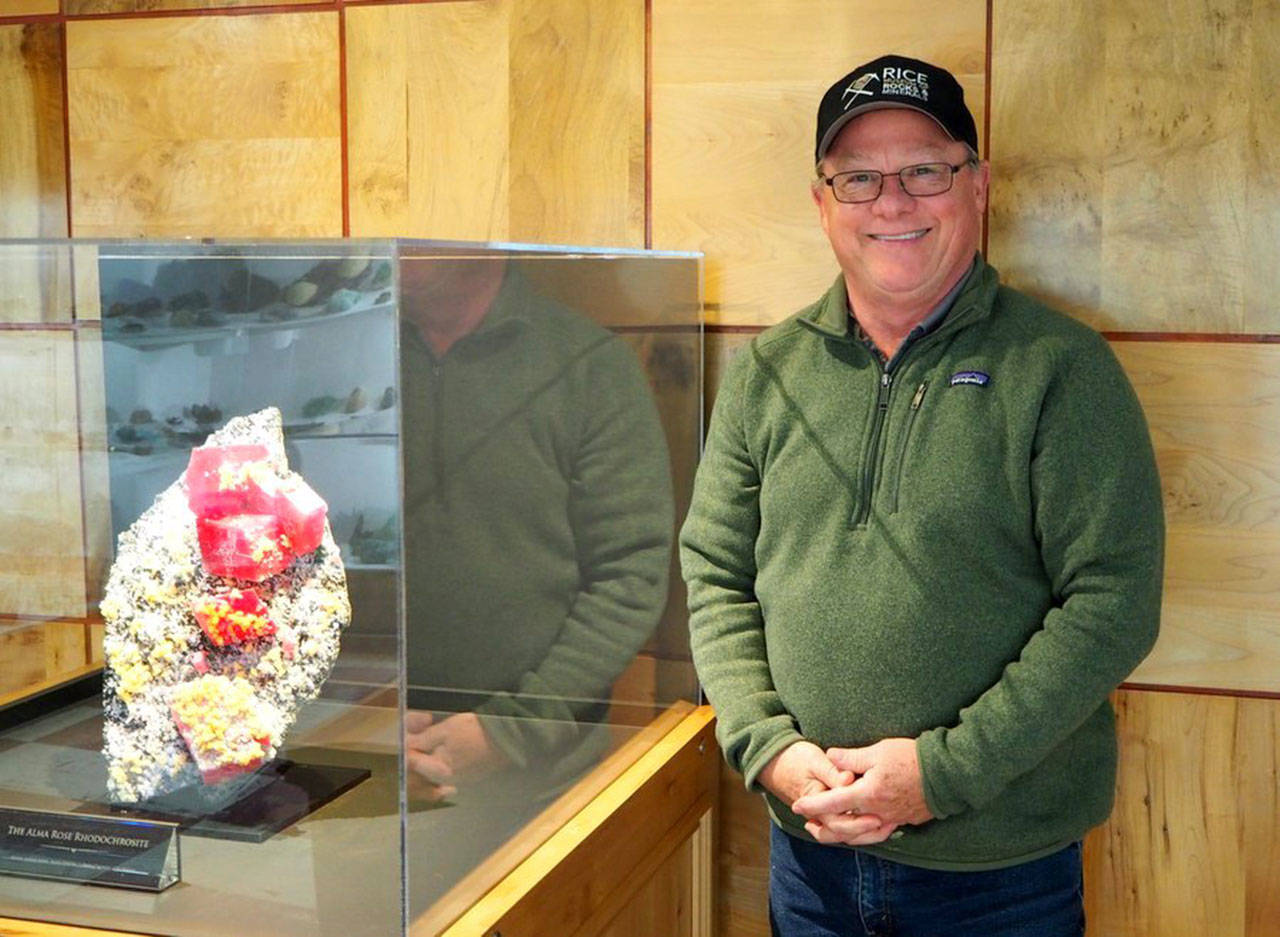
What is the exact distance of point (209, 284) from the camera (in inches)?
60.2

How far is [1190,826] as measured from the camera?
2.52 meters

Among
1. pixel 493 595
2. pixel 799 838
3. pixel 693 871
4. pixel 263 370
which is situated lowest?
pixel 693 871

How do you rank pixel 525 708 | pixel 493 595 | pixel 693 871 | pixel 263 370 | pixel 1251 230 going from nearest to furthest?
1. pixel 263 370
2. pixel 493 595
3. pixel 525 708
4. pixel 1251 230
5. pixel 693 871

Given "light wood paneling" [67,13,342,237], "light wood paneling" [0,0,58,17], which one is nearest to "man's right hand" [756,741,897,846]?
"light wood paneling" [67,13,342,237]

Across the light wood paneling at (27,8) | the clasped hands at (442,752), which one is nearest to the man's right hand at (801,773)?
the clasped hands at (442,752)

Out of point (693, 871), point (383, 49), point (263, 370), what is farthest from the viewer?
point (383, 49)

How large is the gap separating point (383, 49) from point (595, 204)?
0.49 metres

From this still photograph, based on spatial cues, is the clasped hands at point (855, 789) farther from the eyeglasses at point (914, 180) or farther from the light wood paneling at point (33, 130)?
the light wood paneling at point (33, 130)

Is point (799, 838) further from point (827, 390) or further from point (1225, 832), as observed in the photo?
point (1225, 832)

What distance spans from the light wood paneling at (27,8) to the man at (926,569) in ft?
5.29

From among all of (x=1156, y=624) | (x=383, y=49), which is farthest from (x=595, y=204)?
(x=1156, y=624)

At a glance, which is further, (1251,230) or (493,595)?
(1251,230)

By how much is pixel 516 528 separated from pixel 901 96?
783 mm

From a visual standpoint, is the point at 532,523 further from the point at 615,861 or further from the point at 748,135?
the point at 748,135
